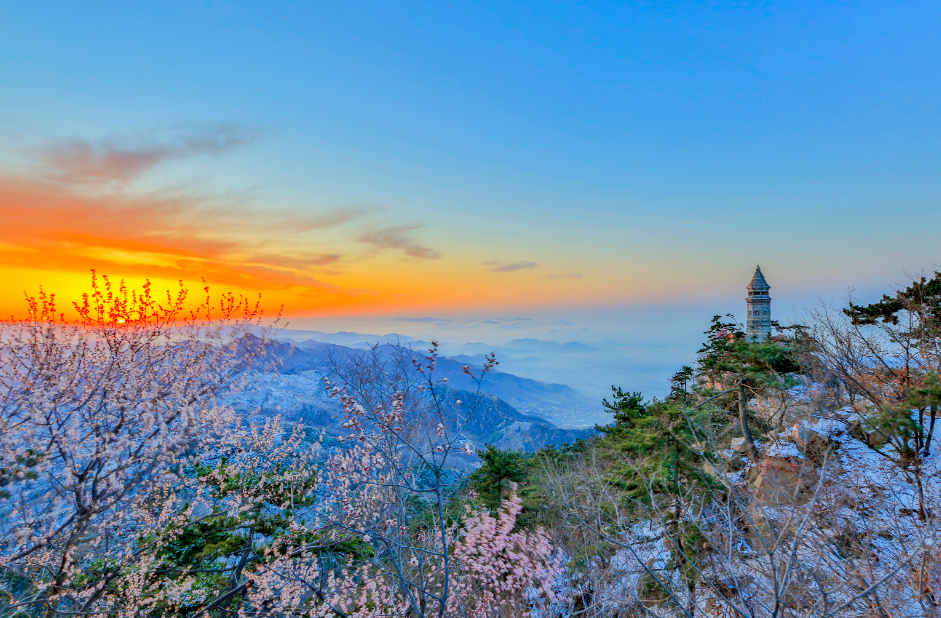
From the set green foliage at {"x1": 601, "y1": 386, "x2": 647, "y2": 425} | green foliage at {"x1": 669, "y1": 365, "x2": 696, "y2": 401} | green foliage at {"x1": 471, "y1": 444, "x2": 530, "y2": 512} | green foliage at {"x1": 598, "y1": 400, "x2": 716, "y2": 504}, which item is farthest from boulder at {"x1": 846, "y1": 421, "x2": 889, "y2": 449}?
green foliage at {"x1": 471, "y1": 444, "x2": 530, "y2": 512}

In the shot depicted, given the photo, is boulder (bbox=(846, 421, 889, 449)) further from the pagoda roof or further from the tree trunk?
the pagoda roof

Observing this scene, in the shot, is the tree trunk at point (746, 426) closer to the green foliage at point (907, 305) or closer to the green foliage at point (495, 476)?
the green foliage at point (907, 305)

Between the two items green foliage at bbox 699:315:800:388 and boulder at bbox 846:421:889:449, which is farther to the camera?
green foliage at bbox 699:315:800:388

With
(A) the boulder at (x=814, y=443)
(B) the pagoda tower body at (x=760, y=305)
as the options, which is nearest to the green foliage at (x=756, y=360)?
(A) the boulder at (x=814, y=443)

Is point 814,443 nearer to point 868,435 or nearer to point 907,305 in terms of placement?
point 868,435

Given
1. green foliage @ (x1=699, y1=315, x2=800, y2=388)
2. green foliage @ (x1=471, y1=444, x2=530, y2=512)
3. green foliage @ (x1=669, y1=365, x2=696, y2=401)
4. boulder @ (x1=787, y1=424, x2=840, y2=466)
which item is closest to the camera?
boulder @ (x1=787, y1=424, x2=840, y2=466)


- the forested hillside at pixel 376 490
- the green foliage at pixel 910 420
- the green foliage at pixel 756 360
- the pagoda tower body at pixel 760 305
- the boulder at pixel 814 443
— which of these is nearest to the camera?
the forested hillside at pixel 376 490

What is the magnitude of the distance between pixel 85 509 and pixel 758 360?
19.6m

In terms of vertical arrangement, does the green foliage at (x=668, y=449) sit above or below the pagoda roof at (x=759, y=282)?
below

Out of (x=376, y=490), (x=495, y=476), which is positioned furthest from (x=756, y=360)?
(x=376, y=490)

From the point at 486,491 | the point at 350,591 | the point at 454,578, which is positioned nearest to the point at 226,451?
the point at 350,591

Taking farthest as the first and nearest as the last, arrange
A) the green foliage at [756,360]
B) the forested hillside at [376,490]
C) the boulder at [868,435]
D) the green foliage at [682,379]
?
1. the green foliage at [682,379]
2. the green foliage at [756,360]
3. the boulder at [868,435]
4. the forested hillside at [376,490]

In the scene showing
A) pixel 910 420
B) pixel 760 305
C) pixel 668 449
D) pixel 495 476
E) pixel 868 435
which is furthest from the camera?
pixel 760 305

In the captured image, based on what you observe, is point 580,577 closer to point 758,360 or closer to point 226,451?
point 758,360
